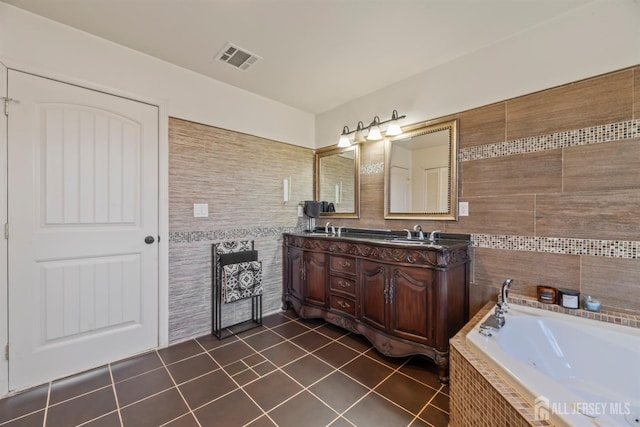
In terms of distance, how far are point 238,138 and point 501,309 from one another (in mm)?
2717

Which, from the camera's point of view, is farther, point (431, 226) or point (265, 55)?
point (431, 226)

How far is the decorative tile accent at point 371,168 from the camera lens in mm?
2887

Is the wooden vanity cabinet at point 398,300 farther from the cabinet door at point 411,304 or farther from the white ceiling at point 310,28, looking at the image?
the white ceiling at point 310,28

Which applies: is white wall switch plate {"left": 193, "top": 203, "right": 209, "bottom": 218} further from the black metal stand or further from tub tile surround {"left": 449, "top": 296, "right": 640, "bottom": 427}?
tub tile surround {"left": 449, "top": 296, "right": 640, "bottom": 427}

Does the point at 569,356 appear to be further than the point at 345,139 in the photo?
No

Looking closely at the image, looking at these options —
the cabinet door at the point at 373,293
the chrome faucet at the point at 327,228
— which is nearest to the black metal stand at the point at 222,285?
the chrome faucet at the point at 327,228

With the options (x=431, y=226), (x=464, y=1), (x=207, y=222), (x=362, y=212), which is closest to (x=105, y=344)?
(x=207, y=222)

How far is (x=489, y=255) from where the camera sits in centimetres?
213

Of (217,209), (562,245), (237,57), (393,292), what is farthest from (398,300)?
(237,57)

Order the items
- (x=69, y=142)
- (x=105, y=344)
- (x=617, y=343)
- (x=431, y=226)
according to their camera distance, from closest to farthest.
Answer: (x=617, y=343) → (x=69, y=142) → (x=105, y=344) → (x=431, y=226)

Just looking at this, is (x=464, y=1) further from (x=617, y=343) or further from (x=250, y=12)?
(x=617, y=343)

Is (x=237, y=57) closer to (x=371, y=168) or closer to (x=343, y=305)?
(x=371, y=168)

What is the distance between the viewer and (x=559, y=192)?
1.83m

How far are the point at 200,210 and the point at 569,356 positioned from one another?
291cm
